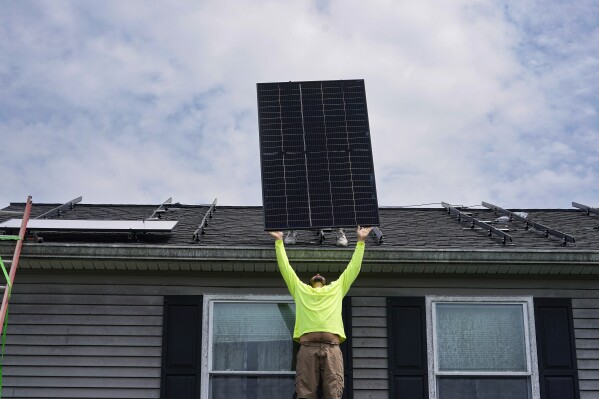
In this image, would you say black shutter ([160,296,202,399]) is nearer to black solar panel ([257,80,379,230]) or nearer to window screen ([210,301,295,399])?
window screen ([210,301,295,399])

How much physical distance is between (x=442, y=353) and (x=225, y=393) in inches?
87.4

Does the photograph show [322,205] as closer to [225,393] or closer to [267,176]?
[267,176]

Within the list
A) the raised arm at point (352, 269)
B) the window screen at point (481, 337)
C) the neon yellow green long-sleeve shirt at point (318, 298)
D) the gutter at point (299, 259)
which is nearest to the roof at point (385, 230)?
the gutter at point (299, 259)

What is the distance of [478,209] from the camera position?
12383 millimetres

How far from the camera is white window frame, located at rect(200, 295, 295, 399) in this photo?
8453 millimetres

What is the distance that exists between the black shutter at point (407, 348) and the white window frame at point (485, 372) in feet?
0.18

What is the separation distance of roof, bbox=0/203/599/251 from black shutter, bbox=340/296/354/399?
2.17 ft

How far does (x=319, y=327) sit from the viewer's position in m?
7.78

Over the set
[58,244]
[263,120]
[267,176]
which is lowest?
[58,244]

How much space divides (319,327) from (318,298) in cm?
27

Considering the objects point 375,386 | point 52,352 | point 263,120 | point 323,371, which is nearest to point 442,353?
point 375,386

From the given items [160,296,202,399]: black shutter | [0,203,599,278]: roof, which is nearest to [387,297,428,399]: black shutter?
[0,203,599,278]: roof

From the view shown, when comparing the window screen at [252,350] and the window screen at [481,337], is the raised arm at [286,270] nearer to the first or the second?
the window screen at [252,350]

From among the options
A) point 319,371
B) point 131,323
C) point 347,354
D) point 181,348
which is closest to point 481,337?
point 347,354
